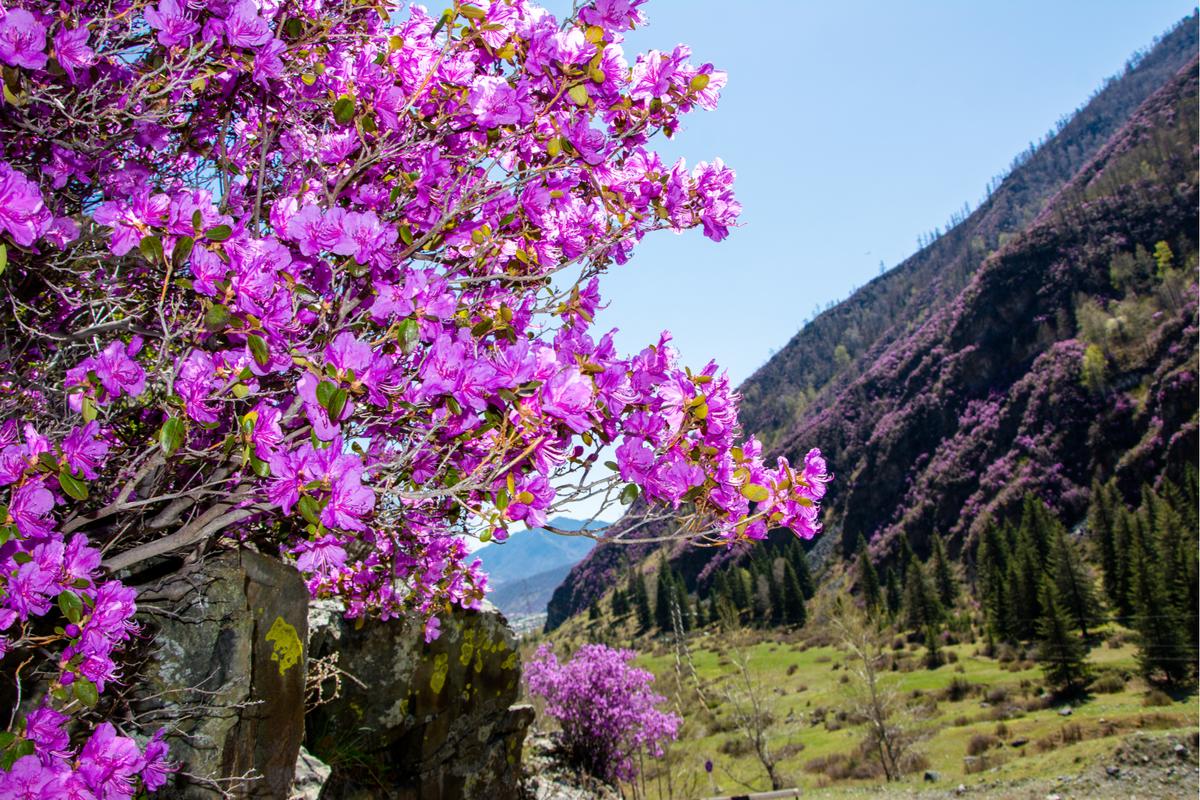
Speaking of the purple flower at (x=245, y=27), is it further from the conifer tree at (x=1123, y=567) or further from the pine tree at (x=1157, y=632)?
the conifer tree at (x=1123, y=567)

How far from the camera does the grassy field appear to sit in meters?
16.8

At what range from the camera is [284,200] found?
6.61 ft

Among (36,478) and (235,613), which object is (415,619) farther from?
(36,478)

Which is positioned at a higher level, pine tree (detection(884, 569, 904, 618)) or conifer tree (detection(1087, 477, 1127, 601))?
conifer tree (detection(1087, 477, 1127, 601))

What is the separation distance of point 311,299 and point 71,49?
87 centimetres

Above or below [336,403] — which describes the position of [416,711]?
below

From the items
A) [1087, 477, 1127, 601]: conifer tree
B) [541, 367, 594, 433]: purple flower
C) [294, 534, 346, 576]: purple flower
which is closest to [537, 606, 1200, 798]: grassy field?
[1087, 477, 1127, 601]: conifer tree

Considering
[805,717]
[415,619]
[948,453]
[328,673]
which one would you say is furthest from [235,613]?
[948,453]

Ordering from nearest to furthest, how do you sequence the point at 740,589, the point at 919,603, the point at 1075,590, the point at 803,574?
the point at 1075,590, the point at 919,603, the point at 740,589, the point at 803,574

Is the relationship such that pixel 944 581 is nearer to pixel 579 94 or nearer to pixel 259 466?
pixel 579 94

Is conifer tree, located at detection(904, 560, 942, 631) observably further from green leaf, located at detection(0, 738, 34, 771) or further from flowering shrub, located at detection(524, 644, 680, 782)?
green leaf, located at detection(0, 738, 34, 771)

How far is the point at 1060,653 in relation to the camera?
33.1 metres

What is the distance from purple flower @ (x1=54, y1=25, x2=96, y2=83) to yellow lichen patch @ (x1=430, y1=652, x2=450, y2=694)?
5878mm

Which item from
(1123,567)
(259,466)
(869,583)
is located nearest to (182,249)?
(259,466)
